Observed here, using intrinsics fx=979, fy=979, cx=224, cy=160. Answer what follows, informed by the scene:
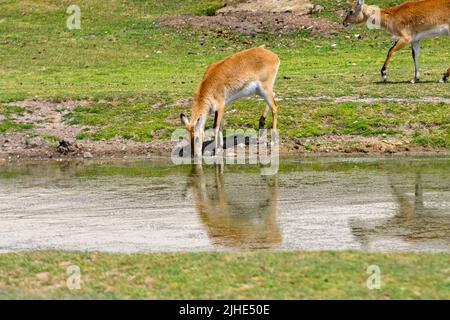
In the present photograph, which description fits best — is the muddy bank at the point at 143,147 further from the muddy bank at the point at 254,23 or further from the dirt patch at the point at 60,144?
the muddy bank at the point at 254,23

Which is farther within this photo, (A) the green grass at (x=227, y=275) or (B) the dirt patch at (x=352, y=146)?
(B) the dirt patch at (x=352, y=146)

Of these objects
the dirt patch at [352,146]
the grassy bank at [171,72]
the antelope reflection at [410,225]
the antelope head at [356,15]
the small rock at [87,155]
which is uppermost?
the antelope head at [356,15]

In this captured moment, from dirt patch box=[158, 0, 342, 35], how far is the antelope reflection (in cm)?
1778

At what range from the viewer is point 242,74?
17.3 meters

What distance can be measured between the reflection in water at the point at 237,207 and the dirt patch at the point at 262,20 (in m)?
14.7

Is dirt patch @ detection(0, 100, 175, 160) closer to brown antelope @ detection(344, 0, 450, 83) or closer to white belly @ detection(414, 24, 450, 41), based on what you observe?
brown antelope @ detection(344, 0, 450, 83)

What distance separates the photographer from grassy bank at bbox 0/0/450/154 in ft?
59.6

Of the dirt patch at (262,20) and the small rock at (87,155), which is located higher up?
the dirt patch at (262,20)

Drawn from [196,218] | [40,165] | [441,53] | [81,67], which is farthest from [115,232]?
[441,53]

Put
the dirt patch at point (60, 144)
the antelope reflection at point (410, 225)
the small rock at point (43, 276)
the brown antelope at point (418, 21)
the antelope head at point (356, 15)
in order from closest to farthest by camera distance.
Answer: the small rock at point (43, 276) < the antelope reflection at point (410, 225) < the dirt patch at point (60, 144) < the brown antelope at point (418, 21) < the antelope head at point (356, 15)

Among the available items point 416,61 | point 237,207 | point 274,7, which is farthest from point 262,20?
point 237,207

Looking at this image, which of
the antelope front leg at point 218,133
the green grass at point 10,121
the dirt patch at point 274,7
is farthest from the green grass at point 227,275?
the dirt patch at point 274,7

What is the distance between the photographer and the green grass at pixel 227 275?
7.89m
